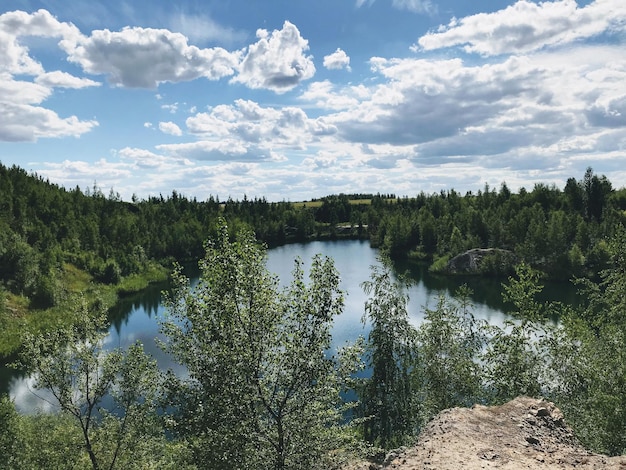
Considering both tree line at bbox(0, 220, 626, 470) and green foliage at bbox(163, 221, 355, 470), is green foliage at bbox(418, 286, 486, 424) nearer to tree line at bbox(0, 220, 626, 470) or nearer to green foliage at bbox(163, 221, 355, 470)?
tree line at bbox(0, 220, 626, 470)

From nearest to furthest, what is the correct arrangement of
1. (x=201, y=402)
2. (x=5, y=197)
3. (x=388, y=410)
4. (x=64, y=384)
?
(x=201, y=402) < (x=64, y=384) < (x=388, y=410) < (x=5, y=197)

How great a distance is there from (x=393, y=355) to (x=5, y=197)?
10577 centimetres

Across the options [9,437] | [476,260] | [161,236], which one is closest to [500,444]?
[9,437]

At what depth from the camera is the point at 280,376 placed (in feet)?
42.4

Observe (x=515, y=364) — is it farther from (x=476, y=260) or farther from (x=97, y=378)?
(x=476, y=260)

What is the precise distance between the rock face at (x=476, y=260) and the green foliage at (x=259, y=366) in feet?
275

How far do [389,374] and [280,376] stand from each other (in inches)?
498

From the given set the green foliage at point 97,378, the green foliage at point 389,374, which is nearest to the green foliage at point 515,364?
the green foliage at point 389,374

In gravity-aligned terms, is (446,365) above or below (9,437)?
above

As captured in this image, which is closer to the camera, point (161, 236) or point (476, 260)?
point (476, 260)

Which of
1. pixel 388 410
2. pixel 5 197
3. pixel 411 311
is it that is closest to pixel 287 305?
pixel 388 410

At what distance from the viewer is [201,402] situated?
13.5 metres

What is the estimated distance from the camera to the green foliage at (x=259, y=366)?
1243cm

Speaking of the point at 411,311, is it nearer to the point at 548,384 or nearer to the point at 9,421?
the point at 548,384
